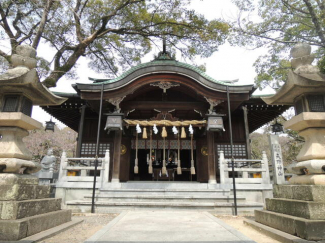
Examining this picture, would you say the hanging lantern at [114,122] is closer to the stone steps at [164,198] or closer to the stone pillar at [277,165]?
the stone steps at [164,198]

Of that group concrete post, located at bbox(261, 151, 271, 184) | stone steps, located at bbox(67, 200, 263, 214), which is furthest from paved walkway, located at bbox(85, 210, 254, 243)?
concrete post, located at bbox(261, 151, 271, 184)

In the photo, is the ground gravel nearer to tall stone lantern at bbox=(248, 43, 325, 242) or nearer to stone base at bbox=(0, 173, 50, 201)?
stone base at bbox=(0, 173, 50, 201)

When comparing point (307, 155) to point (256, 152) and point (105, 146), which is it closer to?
point (105, 146)

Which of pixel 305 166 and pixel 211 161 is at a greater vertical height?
pixel 211 161

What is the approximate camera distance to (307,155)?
4.54 metres

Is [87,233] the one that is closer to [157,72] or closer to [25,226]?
[25,226]

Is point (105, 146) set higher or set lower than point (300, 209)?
higher

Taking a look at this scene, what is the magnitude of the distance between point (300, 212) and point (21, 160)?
18.7ft

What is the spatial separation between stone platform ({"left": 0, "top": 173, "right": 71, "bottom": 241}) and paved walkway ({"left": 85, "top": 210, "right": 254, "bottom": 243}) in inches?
46.5

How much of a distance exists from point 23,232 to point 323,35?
14.3m

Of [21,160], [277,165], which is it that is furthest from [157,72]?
[21,160]

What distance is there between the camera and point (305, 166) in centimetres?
453

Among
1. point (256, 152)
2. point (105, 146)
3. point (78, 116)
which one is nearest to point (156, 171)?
point (105, 146)

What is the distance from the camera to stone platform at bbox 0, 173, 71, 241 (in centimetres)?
371
